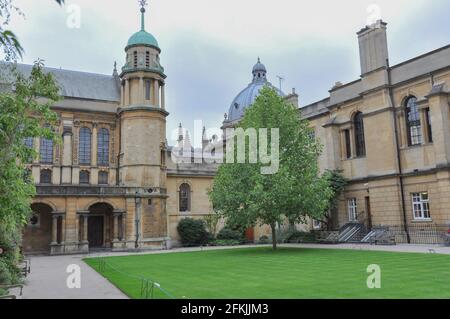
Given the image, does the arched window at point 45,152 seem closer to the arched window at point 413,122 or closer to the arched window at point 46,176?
the arched window at point 46,176

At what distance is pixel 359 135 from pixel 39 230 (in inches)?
1170

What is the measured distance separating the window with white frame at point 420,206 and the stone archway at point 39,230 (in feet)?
98.7

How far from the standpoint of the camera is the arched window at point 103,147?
43406 millimetres

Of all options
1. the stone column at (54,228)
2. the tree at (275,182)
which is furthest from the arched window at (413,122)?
the stone column at (54,228)

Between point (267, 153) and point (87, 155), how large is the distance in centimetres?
2271

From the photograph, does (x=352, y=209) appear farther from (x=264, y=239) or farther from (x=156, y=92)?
(x=156, y=92)

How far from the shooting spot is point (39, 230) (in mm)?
37594

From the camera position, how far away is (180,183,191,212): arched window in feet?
147

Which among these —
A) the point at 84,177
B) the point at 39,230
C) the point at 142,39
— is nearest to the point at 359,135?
the point at 142,39

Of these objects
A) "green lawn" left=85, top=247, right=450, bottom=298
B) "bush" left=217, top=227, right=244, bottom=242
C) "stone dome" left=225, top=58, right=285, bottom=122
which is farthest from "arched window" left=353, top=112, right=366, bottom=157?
"stone dome" left=225, top=58, right=285, bottom=122

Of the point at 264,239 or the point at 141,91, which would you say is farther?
the point at 264,239

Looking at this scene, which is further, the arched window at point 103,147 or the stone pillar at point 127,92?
the arched window at point 103,147
